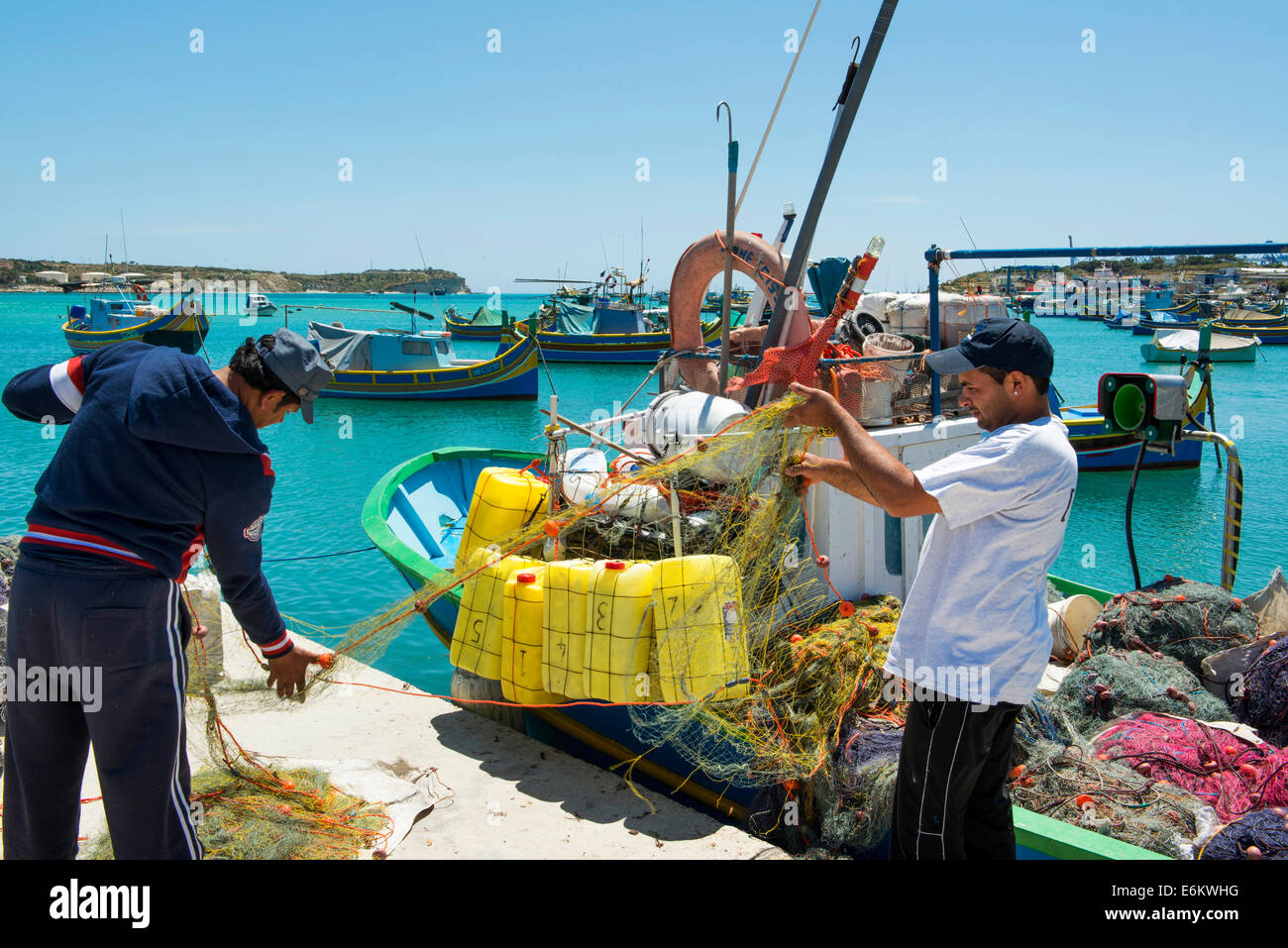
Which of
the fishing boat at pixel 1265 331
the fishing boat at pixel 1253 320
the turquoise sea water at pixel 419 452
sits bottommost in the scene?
the turquoise sea water at pixel 419 452

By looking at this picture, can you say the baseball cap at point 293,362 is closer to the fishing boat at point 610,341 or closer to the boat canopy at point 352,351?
the boat canopy at point 352,351

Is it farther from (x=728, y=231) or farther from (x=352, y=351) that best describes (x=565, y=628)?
(x=352, y=351)

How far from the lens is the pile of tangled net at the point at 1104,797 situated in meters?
3.32

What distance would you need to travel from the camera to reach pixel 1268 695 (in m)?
4.07

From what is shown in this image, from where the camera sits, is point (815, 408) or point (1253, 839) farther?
point (1253, 839)

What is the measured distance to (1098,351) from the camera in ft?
168

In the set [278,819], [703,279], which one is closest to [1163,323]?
[703,279]

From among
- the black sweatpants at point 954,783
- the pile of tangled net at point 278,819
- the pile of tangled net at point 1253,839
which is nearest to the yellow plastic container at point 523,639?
the pile of tangled net at point 278,819

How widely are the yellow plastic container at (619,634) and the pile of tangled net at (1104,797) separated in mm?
1747

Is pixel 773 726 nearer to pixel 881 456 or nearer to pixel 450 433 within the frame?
pixel 881 456

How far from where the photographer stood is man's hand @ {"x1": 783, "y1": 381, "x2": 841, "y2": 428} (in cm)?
271

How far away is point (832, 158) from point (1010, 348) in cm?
313

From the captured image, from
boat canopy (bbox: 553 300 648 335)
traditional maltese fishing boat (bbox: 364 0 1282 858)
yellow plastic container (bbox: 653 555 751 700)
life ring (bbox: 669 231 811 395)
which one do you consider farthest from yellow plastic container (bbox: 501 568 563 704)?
boat canopy (bbox: 553 300 648 335)

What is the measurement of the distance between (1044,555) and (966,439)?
2681mm
